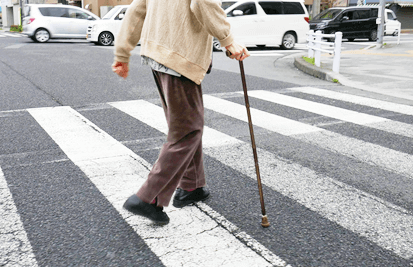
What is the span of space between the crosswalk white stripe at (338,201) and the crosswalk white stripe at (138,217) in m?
0.68

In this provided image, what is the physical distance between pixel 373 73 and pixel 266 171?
6841 millimetres

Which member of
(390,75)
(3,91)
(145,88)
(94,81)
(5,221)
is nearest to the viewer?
(5,221)

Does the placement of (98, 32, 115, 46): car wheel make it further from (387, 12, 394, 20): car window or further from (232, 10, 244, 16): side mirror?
(387, 12, 394, 20): car window

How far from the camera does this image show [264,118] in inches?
221

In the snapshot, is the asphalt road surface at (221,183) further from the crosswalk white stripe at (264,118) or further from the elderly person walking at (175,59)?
the elderly person walking at (175,59)

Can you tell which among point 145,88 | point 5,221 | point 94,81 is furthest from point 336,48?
point 5,221

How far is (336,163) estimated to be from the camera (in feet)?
12.9

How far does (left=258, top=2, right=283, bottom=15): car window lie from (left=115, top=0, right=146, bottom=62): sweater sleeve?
1489 cm

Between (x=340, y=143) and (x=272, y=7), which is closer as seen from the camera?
(x=340, y=143)

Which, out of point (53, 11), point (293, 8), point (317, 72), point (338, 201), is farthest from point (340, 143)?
point (53, 11)

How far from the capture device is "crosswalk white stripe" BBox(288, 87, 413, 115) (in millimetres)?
6234

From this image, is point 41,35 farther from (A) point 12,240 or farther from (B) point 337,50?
(A) point 12,240

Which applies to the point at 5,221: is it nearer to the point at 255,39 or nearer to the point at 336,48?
the point at 336,48

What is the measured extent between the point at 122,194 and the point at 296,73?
777cm
